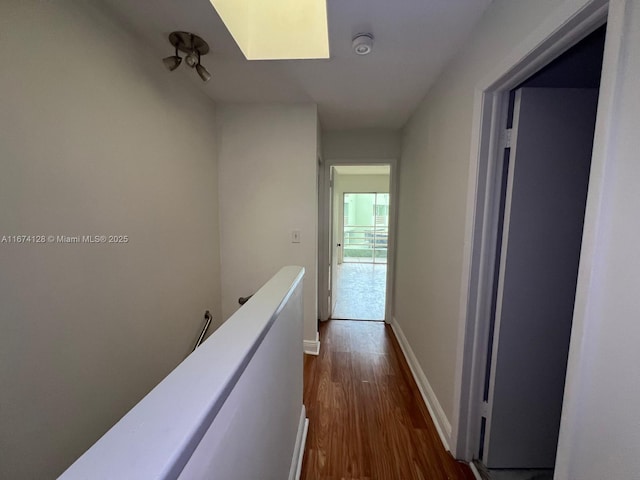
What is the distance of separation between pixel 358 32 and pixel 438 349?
1.99 metres

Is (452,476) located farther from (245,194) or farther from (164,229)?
(245,194)

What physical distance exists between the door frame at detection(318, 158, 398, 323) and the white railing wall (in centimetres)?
213

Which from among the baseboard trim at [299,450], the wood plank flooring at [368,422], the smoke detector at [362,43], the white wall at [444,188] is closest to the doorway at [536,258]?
the white wall at [444,188]

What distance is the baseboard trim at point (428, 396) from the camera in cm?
159

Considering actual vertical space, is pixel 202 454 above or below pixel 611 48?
below

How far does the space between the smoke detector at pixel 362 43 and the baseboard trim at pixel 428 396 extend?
89.2 inches

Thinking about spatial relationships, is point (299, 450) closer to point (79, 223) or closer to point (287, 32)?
point (79, 223)

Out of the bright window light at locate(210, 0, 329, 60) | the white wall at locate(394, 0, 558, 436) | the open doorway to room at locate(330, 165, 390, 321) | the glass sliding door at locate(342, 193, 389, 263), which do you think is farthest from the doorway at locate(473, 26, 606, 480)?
the glass sliding door at locate(342, 193, 389, 263)

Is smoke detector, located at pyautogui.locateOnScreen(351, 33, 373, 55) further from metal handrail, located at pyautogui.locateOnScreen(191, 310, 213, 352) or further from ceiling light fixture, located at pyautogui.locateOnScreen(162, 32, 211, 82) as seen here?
metal handrail, located at pyautogui.locateOnScreen(191, 310, 213, 352)

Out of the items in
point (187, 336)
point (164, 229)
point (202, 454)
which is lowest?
point (187, 336)

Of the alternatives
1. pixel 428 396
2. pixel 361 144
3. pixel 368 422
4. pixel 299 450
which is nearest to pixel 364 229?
pixel 361 144

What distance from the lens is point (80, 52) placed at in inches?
43.7

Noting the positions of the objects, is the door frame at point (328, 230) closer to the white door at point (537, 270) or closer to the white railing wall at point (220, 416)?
the white door at point (537, 270)

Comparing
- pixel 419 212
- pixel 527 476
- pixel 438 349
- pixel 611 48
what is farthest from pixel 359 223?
pixel 611 48
